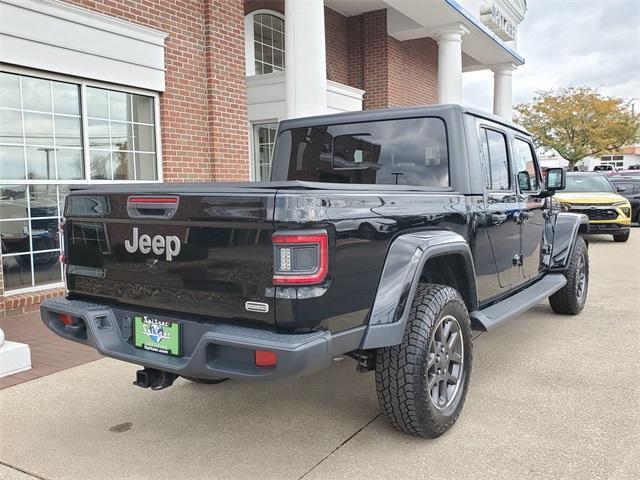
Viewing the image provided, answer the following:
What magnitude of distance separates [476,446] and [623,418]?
105 centimetres

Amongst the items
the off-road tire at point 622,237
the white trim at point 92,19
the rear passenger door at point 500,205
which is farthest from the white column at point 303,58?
the off-road tire at point 622,237

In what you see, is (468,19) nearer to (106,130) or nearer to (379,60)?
(379,60)

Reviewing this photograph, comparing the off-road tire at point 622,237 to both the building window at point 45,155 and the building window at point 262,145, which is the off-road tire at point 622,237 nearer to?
the building window at point 262,145

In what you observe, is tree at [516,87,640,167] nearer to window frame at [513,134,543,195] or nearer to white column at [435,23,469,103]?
white column at [435,23,469,103]

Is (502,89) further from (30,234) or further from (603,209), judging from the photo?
(30,234)

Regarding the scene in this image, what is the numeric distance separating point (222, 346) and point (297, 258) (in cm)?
57

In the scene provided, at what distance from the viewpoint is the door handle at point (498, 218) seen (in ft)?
13.8

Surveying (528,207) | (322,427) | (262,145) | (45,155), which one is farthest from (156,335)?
(262,145)

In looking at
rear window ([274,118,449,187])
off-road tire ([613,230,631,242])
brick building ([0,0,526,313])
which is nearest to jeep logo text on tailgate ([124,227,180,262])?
rear window ([274,118,449,187])

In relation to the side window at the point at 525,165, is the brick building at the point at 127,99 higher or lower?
higher

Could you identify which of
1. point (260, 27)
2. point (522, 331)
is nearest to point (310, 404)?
point (522, 331)

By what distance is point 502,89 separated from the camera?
55.1ft

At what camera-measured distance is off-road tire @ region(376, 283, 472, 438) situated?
10.2ft

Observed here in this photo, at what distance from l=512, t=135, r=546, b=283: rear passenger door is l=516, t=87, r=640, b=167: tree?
1406 inches
